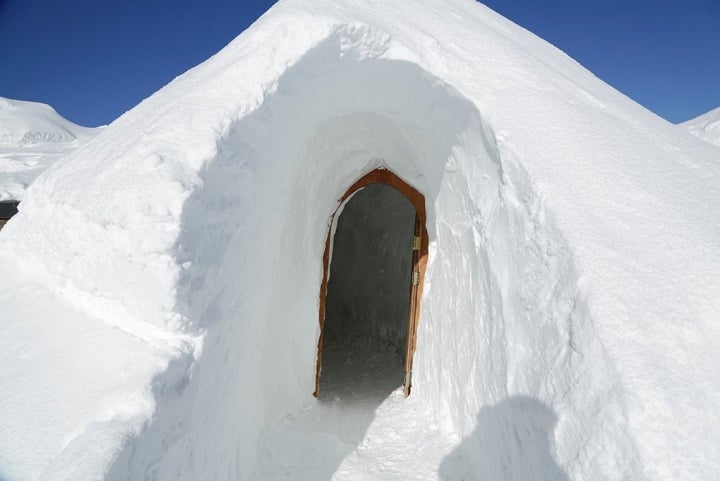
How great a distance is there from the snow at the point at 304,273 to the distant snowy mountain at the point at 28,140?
10.2 m

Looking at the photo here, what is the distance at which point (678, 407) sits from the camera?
5.05 feet

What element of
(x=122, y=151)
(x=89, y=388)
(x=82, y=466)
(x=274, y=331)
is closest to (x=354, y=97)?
(x=122, y=151)

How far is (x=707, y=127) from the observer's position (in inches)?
563

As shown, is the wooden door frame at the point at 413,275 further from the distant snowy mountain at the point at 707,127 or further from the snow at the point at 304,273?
the distant snowy mountain at the point at 707,127

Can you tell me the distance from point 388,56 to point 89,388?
284 centimetres

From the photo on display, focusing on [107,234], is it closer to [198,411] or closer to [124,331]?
[124,331]

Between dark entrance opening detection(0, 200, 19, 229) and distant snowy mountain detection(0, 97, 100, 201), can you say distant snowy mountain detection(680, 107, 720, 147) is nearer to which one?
dark entrance opening detection(0, 200, 19, 229)

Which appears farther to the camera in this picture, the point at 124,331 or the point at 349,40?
the point at 349,40

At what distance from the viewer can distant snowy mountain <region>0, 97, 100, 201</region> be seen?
36.3ft

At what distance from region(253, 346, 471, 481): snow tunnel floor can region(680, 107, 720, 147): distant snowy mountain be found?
14261 mm

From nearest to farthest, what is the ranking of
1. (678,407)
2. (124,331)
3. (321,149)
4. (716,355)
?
(678,407) → (716,355) → (124,331) → (321,149)

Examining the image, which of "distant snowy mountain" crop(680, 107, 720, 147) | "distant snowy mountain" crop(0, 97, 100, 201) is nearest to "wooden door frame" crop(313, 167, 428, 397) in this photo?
"distant snowy mountain" crop(0, 97, 100, 201)

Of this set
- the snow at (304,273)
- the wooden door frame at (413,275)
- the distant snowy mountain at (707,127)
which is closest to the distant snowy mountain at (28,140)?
the wooden door frame at (413,275)

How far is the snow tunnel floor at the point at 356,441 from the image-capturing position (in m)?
3.08
